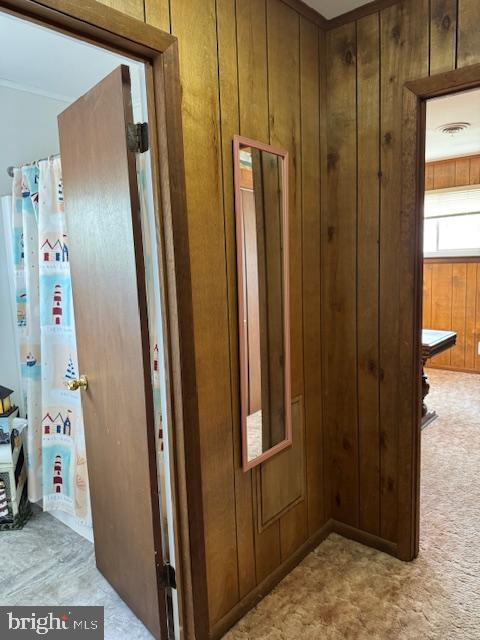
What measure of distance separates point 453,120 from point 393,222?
7.48 ft

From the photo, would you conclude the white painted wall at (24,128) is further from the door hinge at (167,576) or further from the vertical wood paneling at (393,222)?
the door hinge at (167,576)

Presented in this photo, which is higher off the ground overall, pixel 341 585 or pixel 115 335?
pixel 115 335

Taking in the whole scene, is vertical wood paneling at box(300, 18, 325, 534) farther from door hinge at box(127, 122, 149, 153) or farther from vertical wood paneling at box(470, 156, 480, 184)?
vertical wood paneling at box(470, 156, 480, 184)

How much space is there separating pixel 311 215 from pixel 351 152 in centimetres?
33

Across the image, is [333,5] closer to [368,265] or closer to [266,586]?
[368,265]

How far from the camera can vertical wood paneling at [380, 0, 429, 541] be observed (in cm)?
179

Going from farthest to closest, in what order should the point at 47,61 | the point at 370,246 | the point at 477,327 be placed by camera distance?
the point at 477,327 < the point at 47,61 < the point at 370,246

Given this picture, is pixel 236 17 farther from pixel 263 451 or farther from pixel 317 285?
pixel 263 451

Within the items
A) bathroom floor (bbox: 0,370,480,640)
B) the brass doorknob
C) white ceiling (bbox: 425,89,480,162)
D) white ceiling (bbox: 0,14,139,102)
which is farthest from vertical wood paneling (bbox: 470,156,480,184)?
the brass doorknob

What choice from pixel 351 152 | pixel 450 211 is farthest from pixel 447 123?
pixel 351 152

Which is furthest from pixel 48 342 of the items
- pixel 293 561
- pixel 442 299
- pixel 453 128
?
pixel 442 299

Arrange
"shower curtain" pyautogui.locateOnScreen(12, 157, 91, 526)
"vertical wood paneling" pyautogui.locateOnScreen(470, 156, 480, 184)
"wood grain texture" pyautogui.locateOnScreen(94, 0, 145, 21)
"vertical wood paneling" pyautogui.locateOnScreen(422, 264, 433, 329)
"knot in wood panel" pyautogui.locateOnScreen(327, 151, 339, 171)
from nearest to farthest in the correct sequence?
"wood grain texture" pyautogui.locateOnScreen(94, 0, 145, 21), "knot in wood panel" pyautogui.locateOnScreen(327, 151, 339, 171), "shower curtain" pyautogui.locateOnScreen(12, 157, 91, 526), "vertical wood paneling" pyautogui.locateOnScreen(470, 156, 480, 184), "vertical wood paneling" pyautogui.locateOnScreen(422, 264, 433, 329)

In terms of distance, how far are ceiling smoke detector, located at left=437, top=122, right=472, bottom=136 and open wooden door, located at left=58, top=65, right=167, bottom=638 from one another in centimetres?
320

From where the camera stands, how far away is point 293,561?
80.4 inches
